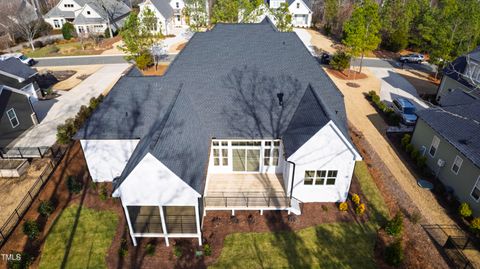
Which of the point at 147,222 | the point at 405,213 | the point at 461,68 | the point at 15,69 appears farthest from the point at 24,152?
the point at 461,68

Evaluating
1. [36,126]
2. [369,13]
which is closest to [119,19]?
[36,126]

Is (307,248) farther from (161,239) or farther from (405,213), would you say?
(161,239)

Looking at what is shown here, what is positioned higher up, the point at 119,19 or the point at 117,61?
the point at 119,19

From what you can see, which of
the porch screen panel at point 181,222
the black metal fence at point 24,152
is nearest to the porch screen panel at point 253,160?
the porch screen panel at point 181,222

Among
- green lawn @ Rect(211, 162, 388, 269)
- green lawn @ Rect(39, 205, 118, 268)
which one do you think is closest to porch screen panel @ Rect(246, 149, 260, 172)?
green lawn @ Rect(211, 162, 388, 269)

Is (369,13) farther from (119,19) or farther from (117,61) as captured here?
(119,19)

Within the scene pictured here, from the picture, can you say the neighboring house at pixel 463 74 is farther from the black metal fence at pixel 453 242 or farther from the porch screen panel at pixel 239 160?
the porch screen panel at pixel 239 160
